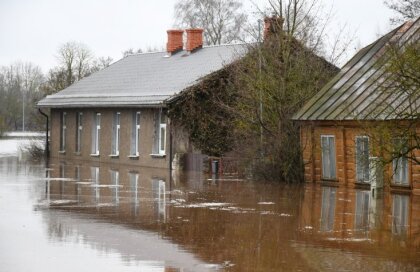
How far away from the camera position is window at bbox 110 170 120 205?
23.9 metres

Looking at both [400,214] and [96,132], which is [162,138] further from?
[400,214]

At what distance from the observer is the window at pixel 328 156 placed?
29.3 meters

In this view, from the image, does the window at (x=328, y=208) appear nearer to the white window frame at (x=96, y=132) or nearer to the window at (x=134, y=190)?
the window at (x=134, y=190)

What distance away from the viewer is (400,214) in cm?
2089

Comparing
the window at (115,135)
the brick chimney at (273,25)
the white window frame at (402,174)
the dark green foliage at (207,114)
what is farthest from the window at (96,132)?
the white window frame at (402,174)

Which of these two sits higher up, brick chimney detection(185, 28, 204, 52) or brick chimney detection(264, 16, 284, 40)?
brick chimney detection(185, 28, 204, 52)

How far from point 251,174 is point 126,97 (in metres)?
12.1

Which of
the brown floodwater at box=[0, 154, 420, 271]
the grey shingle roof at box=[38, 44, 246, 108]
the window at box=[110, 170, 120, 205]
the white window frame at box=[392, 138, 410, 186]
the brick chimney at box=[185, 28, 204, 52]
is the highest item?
the brick chimney at box=[185, 28, 204, 52]

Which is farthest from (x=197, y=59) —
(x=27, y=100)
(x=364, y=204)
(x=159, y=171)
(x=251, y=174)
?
(x=27, y=100)

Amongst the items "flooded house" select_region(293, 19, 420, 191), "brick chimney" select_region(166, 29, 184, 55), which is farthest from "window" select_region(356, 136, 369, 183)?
"brick chimney" select_region(166, 29, 184, 55)

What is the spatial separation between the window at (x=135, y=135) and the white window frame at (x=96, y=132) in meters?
3.82

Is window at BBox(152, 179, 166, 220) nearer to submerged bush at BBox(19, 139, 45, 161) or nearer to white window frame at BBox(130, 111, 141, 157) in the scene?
white window frame at BBox(130, 111, 141, 157)

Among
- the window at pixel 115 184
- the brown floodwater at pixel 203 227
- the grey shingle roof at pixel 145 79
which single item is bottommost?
the brown floodwater at pixel 203 227

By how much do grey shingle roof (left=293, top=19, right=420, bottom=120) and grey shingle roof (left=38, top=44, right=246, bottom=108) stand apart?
636cm
